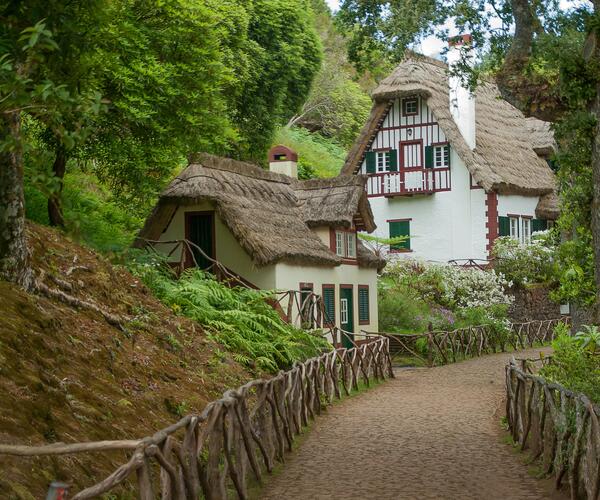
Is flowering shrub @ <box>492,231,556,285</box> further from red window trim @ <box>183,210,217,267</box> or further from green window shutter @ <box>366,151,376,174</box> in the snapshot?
red window trim @ <box>183,210,217,267</box>

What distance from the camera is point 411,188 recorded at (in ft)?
133

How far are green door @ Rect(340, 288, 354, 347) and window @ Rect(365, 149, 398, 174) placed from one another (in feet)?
42.8

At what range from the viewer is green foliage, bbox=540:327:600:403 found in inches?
460

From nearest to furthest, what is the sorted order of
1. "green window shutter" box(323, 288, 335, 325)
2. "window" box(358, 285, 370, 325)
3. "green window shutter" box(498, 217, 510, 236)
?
"green window shutter" box(323, 288, 335, 325) < "window" box(358, 285, 370, 325) < "green window shutter" box(498, 217, 510, 236)

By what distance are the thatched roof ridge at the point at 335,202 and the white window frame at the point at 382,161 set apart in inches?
435

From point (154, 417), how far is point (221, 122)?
48.5 feet

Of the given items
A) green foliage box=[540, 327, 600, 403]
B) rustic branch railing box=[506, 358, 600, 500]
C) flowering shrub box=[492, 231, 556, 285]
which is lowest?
rustic branch railing box=[506, 358, 600, 500]

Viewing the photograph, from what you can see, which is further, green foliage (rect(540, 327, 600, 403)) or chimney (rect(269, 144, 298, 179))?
chimney (rect(269, 144, 298, 179))

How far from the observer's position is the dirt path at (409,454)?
10.9 m

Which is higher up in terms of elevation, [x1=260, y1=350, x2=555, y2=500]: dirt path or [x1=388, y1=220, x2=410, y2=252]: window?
[x1=388, y1=220, x2=410, y2=252]: window

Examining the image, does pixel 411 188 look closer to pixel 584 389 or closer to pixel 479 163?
pixel 479 163

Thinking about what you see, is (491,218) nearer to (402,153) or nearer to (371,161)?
(402,153)

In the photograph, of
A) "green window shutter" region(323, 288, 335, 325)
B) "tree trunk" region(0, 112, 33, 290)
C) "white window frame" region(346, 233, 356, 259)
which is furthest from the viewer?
"white window frame" region(346, 233, 356, 259)

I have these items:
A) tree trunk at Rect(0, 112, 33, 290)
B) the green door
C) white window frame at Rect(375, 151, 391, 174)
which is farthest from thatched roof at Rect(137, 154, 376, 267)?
white window frame at Rect(375, 151, 391, 174)
